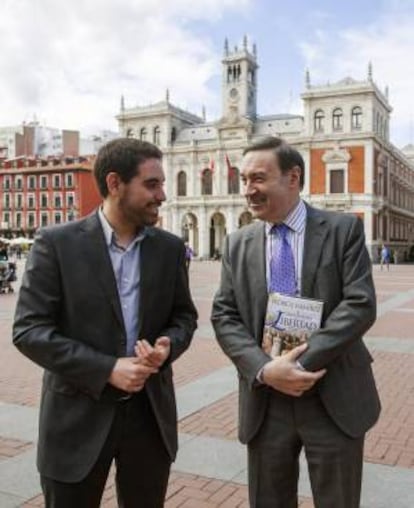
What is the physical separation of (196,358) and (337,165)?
41701 mm

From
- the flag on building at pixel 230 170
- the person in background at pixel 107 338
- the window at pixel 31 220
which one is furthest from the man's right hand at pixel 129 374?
the window at pixel 31 220

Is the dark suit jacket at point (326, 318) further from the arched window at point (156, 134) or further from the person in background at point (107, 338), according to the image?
the arched window at point (156, 134)

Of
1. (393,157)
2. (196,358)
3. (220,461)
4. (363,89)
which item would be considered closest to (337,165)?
(363,89)

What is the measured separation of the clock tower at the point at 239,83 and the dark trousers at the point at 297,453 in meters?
52.9

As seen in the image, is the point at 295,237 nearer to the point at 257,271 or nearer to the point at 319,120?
the point at 257,271

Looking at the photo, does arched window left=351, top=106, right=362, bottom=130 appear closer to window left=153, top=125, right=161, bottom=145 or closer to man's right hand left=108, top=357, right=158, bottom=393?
window left=153, top=125, right=161, bottom=145

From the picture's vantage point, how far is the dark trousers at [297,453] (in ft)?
8.09

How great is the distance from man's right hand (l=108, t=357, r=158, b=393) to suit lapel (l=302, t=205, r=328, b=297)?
0.74 meters

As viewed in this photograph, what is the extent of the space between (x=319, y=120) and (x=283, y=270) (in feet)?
158

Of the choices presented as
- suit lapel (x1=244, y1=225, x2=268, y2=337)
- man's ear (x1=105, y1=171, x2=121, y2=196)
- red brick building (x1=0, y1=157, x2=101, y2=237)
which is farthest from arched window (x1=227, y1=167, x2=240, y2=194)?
man's ear (x1=105, y1=171, x2=121, y2=196)

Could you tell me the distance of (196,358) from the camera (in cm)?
810

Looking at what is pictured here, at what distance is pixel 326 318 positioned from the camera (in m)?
2.50

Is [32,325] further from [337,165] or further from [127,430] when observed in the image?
[337,165]

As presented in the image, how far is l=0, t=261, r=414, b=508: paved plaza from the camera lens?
3.75 m
